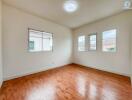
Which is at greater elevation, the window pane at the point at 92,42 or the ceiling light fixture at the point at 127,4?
the ceiling light fixture at the point at 127,4

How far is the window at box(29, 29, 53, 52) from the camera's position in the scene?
3.78 metres

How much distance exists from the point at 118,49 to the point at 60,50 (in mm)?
3077

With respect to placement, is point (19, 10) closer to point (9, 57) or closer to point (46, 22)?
point (46, 22)

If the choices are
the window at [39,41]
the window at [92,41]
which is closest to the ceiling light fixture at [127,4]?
the window at [92,41]

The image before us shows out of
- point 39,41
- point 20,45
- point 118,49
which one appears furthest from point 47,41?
point 118,49

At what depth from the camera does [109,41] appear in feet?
13.1

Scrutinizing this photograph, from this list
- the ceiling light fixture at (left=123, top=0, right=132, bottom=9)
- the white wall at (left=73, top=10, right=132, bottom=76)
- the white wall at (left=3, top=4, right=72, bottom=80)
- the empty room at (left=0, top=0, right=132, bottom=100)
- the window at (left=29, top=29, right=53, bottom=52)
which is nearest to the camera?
the empty room at (left=0, top=0, right=132, bottom=100)

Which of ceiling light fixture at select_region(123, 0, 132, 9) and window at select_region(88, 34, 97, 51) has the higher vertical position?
ceiling light fixture at select_region(123, 0, 132, 9)

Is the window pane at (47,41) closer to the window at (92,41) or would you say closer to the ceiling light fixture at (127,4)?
the window at (92,41)

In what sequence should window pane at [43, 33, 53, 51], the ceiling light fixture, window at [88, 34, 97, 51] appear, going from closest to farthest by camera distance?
the ceiling light fixture, window pane at [43, 33, 53, 51], window at [88, 34, 97, 51]

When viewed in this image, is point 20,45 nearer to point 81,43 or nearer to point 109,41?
point 81,43

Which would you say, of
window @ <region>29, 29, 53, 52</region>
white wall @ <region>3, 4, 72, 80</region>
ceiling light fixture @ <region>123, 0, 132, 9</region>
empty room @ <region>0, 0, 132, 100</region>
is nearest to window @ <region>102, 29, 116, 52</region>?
empty room @ <region>0, 0, 132, 100</region>

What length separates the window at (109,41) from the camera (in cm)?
382

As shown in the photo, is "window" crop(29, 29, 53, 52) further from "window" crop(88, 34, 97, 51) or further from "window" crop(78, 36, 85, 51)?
"window" crop(88, 34, 97, 51)
